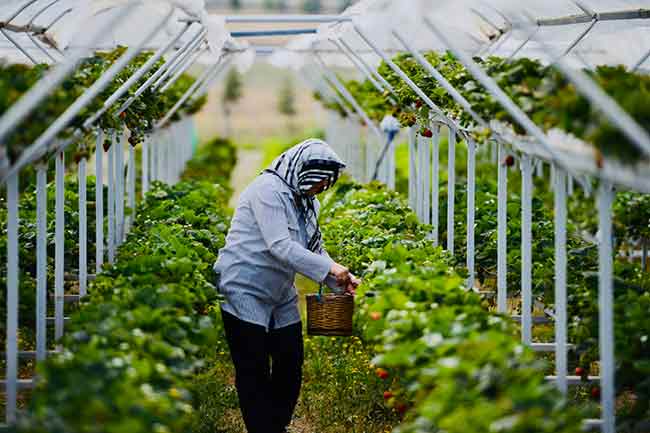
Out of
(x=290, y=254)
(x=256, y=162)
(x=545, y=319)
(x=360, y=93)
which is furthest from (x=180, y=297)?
(x=256, y=162)

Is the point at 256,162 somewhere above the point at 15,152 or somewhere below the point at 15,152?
above

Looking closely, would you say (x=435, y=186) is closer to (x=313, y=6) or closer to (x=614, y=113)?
(x=614, y=113)

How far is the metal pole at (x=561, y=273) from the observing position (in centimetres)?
503

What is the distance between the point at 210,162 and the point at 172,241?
509 inches

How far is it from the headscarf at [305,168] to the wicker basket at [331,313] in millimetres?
503

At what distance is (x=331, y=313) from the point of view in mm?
6238

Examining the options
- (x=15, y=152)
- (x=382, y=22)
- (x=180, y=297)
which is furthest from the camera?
(x=382, y=22)

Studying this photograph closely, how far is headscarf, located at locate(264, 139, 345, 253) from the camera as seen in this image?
620 centimetres

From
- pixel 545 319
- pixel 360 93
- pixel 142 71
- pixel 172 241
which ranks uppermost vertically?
pixel 360 93

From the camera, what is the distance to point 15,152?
4.46 metres

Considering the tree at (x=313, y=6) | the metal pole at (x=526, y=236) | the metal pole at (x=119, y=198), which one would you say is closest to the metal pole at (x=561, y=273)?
the metal pole at (x=526, y=236)

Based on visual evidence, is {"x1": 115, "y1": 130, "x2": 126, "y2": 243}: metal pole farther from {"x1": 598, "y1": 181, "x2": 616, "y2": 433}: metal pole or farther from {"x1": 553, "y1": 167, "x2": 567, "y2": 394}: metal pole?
{"x1": 598, "y1": 181, "x2": 616, "y2": 433}: metal pole

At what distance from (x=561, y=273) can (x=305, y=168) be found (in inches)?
67.9

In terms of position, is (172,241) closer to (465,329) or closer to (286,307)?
(286,307)
